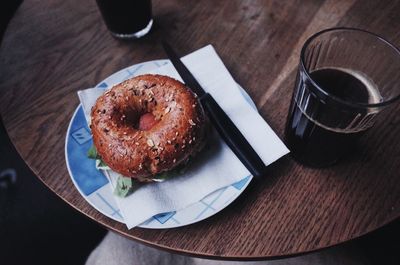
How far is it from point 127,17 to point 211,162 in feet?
1.41

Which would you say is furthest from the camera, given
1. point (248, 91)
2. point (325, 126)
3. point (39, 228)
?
point (39, 228)

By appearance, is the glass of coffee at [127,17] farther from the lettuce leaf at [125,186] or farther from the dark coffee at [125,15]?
the lettuce leaf at [125,186]

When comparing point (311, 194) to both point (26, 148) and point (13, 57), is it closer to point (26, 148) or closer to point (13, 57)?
point (26, 148)

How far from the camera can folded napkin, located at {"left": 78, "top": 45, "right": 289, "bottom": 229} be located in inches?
28.6

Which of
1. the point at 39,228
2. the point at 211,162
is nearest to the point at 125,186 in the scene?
the point at 211,162

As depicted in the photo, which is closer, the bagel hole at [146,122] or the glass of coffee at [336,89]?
the glass of coffee at [336,89]

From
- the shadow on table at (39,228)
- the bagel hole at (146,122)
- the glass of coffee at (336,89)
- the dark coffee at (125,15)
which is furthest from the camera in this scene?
the shadow on table at (39,228)

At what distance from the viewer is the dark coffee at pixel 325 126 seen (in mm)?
709

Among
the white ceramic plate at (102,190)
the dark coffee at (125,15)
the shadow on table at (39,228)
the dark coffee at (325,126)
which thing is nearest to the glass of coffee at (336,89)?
the dark coffee at (325,126)

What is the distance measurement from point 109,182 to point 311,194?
1.25ft

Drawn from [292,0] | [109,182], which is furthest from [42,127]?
[292,0]

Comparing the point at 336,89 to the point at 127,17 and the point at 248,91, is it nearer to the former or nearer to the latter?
the point at 248,91

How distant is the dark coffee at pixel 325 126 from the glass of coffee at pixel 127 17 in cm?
45

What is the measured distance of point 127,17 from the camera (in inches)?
38.1
